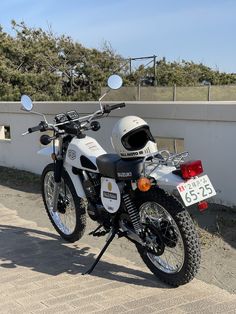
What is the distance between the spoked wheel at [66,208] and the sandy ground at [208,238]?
209mm

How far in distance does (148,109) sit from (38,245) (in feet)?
8.31

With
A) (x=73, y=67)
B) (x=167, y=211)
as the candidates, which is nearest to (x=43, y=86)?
(x=73, y=67)

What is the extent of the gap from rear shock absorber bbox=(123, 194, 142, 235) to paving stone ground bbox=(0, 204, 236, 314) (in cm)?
47

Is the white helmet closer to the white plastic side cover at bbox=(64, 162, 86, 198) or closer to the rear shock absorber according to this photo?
the rear shock absorber

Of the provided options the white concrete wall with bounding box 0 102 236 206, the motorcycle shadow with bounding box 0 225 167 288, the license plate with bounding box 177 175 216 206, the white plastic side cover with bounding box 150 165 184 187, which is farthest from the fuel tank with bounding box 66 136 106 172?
the white concrete wall with bounding box 0 102 236 206

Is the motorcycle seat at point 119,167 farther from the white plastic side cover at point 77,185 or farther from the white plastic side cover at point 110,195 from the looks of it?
the white plastic side cover at point 77,185

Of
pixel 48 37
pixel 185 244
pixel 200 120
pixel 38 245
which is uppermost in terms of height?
pixel 48 37

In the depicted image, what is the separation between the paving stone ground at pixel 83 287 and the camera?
12.6ft

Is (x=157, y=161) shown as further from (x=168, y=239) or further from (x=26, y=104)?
(x=26, y=104)

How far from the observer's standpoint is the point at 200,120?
635 centimetres

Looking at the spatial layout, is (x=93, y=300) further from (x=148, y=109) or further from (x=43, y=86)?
(x=43, y=86)

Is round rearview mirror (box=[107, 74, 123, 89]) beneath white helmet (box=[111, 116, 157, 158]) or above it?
above

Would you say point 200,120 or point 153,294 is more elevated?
point 200,120

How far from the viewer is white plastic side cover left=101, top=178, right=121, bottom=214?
4.39 m
